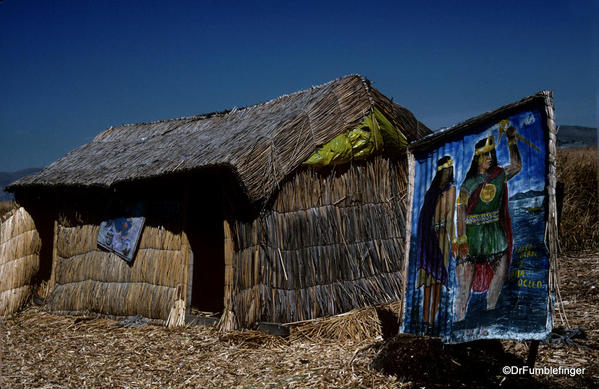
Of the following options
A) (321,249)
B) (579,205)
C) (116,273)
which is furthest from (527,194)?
(579,205)

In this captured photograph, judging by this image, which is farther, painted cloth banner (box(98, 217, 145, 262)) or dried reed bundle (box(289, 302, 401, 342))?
painted cloth banner (box(98, 217, 145, 262))

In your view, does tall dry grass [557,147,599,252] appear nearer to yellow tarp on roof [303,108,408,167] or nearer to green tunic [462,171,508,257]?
yellow tarp on roof [303,108,408,167]

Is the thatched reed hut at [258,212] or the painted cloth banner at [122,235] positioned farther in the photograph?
the painted cloth banner at [122,235]

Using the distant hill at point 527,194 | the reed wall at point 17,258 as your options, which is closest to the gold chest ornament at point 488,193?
the distant hill at point 527,194

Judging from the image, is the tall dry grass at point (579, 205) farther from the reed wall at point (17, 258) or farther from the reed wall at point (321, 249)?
the reed wall at point (17, 258)

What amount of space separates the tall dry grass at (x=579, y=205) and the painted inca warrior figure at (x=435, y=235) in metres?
6.39

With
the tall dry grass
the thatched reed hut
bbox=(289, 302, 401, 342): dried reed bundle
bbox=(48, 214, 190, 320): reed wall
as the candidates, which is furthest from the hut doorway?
the tall dry grass

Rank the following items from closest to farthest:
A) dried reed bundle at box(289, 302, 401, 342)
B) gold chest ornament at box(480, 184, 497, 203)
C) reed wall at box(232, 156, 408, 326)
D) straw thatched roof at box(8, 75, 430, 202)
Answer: gold chest ornament at box(480, 184, 497, 203)
dried reed bundle at box(289, 302, 401, 342)
reed wall at box(232, 156, 408, 326)
straw thatched roof at box(8, 75, 430, 202)

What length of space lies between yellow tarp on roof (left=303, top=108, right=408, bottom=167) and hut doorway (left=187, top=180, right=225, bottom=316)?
2862mm

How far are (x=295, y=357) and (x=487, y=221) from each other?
285 centimetres

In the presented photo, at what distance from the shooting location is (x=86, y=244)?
32.1ft

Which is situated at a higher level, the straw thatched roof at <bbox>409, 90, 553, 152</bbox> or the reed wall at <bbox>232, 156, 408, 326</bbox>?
the straw thatched roof at <bbox>409, 90, 553, 152</bbox>

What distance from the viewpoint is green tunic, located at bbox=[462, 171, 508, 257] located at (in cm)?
422

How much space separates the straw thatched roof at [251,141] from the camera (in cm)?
711
